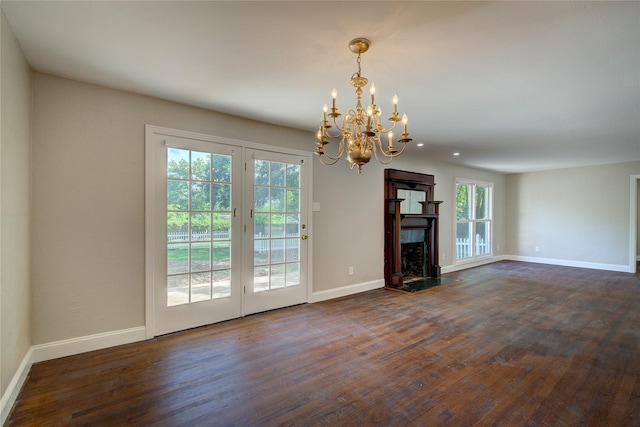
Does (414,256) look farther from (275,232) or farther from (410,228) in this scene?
(275,232)

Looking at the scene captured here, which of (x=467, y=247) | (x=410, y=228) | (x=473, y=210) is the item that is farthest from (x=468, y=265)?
(x=410, y=228)

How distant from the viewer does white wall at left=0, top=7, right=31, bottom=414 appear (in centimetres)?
178

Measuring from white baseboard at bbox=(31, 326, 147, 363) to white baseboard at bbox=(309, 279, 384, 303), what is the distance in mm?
2105

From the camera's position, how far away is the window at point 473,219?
6.85m

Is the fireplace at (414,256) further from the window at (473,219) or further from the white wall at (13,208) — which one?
the white wall at (13,208)

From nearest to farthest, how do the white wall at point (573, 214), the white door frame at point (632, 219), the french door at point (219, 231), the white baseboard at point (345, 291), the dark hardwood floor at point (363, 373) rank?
the dark hardwood floor at point (363, 373)
the french door at point (219, 231)
the white baseboard at point (345, 291)
the white door frame at point (632, 219)
the white wall at point (573, 214)

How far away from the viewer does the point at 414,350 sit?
8.90 feet

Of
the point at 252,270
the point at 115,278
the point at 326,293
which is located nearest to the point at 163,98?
the point at 115,278

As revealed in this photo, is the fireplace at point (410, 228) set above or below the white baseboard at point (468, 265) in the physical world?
above

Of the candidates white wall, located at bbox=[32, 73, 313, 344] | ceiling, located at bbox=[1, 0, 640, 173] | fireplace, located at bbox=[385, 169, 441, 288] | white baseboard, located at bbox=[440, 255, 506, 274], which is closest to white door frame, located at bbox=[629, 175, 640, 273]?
white baseboard, located at bbox=[440, 255, 506, 274]

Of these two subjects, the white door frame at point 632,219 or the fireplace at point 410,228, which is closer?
the fireplace at point 410,228

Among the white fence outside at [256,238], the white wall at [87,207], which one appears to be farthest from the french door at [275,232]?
the white wall at [87,207]

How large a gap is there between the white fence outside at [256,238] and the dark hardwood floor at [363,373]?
841 millimetres

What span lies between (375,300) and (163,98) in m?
3.66
